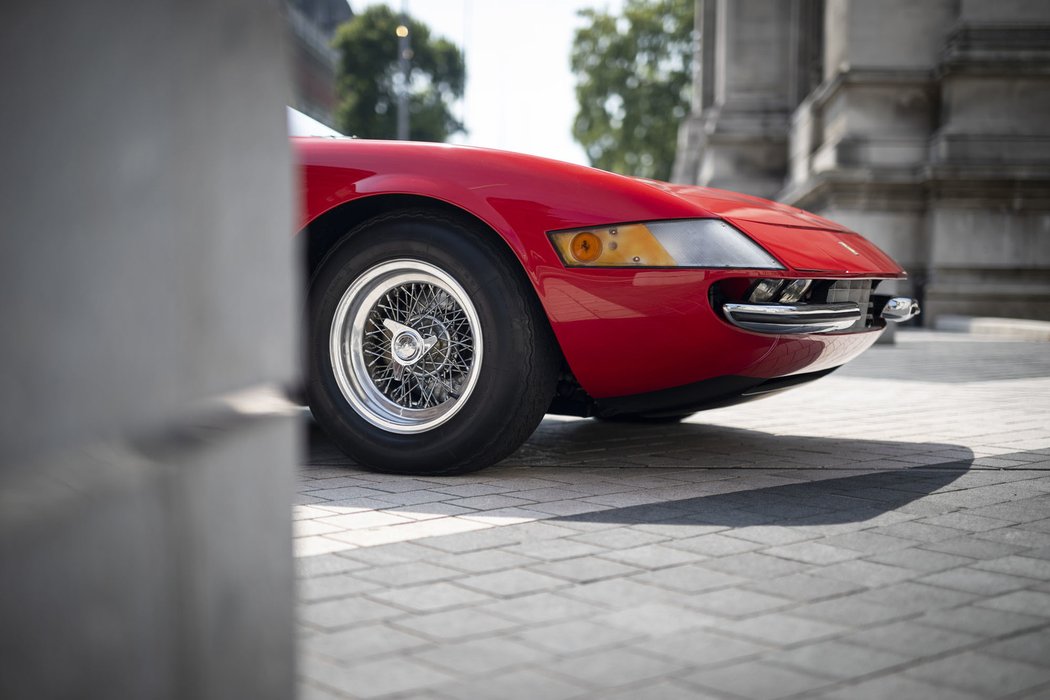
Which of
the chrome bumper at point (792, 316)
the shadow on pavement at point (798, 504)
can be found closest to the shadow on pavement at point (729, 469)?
the shadow on pavement at point (798, 504)

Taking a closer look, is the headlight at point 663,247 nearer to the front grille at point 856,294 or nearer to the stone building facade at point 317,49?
the front grille at point 856,294

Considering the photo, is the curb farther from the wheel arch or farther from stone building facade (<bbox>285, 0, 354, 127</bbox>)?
stone building facade (<bbox>285, 0, 354, 127</bbox>)

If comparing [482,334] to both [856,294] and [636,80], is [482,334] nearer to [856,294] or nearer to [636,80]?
[856,294]

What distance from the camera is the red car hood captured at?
3832 mm

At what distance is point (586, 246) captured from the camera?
3.70 meters

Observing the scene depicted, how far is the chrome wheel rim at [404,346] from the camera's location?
155 inches

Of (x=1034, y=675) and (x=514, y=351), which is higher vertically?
(x=514, y=351)

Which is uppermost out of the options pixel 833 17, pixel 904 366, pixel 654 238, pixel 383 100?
pixel 383 100

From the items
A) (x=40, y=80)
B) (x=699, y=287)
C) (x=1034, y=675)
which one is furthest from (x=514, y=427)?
(x=40, y=80)

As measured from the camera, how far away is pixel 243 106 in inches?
55.3

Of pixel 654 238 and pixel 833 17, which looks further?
pixel 833 17

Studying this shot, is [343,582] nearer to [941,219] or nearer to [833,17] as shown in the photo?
[941,219]

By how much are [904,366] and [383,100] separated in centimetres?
4560

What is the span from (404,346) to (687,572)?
162cm
